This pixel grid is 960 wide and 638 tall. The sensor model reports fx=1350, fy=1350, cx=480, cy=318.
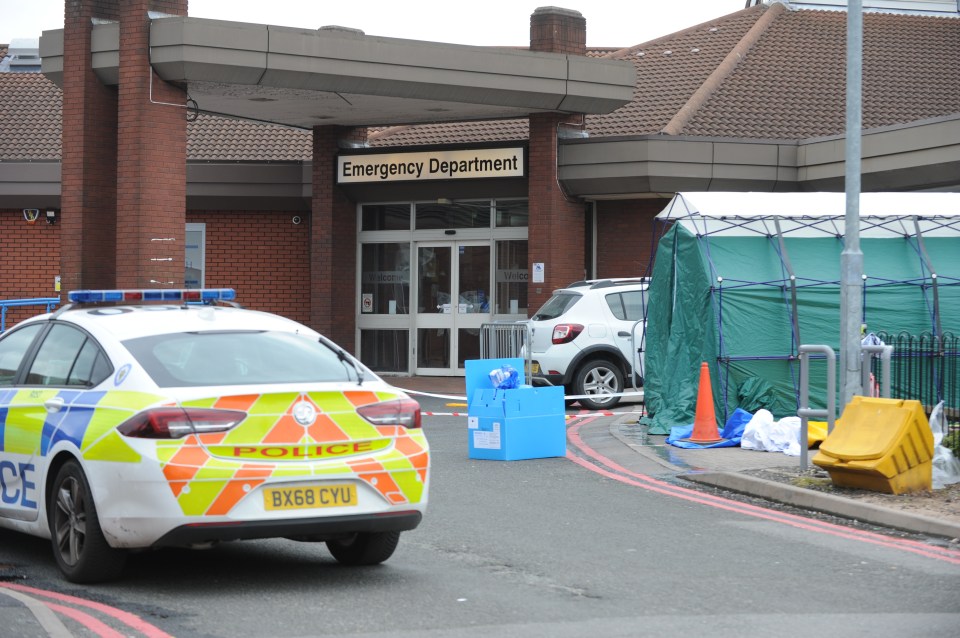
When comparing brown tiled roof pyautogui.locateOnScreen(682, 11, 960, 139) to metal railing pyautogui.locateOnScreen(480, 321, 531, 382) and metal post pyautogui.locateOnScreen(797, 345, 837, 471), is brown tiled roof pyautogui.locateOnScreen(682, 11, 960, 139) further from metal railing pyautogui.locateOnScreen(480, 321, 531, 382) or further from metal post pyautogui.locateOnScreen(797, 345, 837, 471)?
metal post pyautogui.locateOnScreen(797, 345, 837, 471)

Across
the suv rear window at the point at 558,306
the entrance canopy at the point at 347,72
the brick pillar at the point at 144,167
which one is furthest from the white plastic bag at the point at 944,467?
the brick pillar at the point at 144,167

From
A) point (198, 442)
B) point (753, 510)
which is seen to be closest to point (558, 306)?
point (753, 510)

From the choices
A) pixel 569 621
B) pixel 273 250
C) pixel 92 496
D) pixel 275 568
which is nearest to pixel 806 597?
pixel 569 621

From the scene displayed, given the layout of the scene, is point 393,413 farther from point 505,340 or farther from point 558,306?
point 558,306

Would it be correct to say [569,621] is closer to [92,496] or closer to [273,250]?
[92,496]

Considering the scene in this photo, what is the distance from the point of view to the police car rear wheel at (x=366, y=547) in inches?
305

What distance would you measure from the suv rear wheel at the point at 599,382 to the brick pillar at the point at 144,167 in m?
6.31

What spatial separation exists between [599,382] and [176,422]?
12626 mm

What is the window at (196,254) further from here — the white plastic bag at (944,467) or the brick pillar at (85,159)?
the white plastic bag at (944,467)

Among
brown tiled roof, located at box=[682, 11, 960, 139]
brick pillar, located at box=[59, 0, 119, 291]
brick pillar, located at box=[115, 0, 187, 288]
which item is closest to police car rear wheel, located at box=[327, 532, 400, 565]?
brick pillar, located at box=[115, 0, 187, 288]

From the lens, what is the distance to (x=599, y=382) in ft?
62.4

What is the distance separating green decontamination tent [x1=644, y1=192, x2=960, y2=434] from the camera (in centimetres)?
1538

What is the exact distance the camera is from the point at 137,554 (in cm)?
819

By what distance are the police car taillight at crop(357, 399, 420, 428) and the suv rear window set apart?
11537 mm
